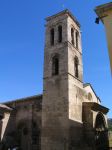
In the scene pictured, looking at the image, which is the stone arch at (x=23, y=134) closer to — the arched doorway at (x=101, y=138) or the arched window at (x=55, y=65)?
the arched window at (x=55, y=65)

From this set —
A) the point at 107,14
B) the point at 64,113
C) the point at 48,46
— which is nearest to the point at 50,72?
the point at 48,46

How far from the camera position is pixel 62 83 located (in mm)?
21500

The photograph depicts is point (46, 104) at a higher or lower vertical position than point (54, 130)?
higher

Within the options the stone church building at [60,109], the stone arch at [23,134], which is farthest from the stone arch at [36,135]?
the stone arch at [23,134]

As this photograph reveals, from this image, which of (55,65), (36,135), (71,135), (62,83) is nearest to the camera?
(71,135)

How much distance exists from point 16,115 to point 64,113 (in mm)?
6745

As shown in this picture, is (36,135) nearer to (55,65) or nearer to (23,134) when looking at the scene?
(23,134)

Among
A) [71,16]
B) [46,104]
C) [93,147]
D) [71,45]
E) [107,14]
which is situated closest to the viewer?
[107,14]

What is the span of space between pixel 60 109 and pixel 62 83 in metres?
2.46

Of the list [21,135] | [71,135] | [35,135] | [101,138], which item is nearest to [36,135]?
[35,135]

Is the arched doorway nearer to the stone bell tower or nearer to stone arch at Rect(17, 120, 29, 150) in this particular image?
the stone bell tower

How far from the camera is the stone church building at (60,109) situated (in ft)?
65.8

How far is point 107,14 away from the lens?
9734mm

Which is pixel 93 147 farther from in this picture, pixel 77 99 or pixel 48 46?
pixel 48 46
